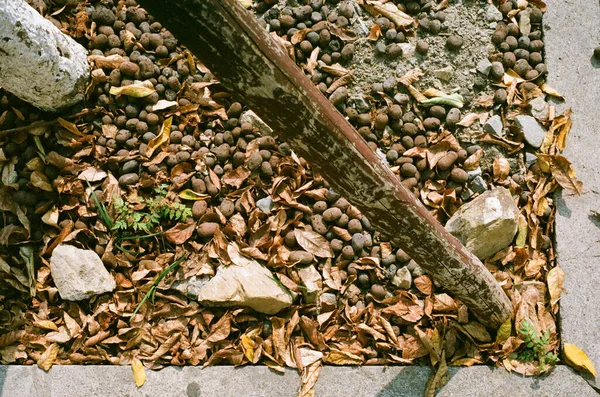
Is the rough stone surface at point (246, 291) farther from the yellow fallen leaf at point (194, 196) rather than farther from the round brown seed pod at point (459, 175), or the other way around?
the round brown seed pod at point (459, 175)

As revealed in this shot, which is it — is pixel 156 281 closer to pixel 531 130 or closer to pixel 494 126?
pixel 494 126

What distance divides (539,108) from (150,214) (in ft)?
6.74

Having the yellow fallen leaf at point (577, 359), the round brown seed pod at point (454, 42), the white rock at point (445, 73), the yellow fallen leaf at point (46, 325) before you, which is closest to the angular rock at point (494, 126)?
the white rock at point (445, 73)

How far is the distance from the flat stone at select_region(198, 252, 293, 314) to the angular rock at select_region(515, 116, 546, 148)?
4.74 feet

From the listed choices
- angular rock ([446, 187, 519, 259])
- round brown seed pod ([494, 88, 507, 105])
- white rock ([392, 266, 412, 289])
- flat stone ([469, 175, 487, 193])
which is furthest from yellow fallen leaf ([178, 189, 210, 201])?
round brown seed pod ([494, 88, 507, 105])

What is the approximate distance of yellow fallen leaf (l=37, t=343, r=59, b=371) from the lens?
2430 millimetres

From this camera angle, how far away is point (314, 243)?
2594 millimetres

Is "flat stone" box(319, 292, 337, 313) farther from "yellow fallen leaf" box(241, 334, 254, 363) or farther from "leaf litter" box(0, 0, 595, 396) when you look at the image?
"yellow fallen leaf" box(241, 334, 254, 363)

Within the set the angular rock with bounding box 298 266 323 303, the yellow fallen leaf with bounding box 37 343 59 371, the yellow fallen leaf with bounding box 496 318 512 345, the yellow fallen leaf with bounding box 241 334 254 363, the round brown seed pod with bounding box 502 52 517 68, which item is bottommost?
the yellow fallen leaf with bounding box 37 343 59 371

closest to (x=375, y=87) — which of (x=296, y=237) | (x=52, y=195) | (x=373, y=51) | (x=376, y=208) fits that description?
(x=373, y=51)

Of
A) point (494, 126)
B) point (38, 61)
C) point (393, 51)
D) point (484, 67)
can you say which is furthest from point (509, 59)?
point (38, 61)

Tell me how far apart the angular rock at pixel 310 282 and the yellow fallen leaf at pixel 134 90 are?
4.02ft

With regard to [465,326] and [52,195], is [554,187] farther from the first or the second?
[52,195]

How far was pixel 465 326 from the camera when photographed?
2.46 meters
